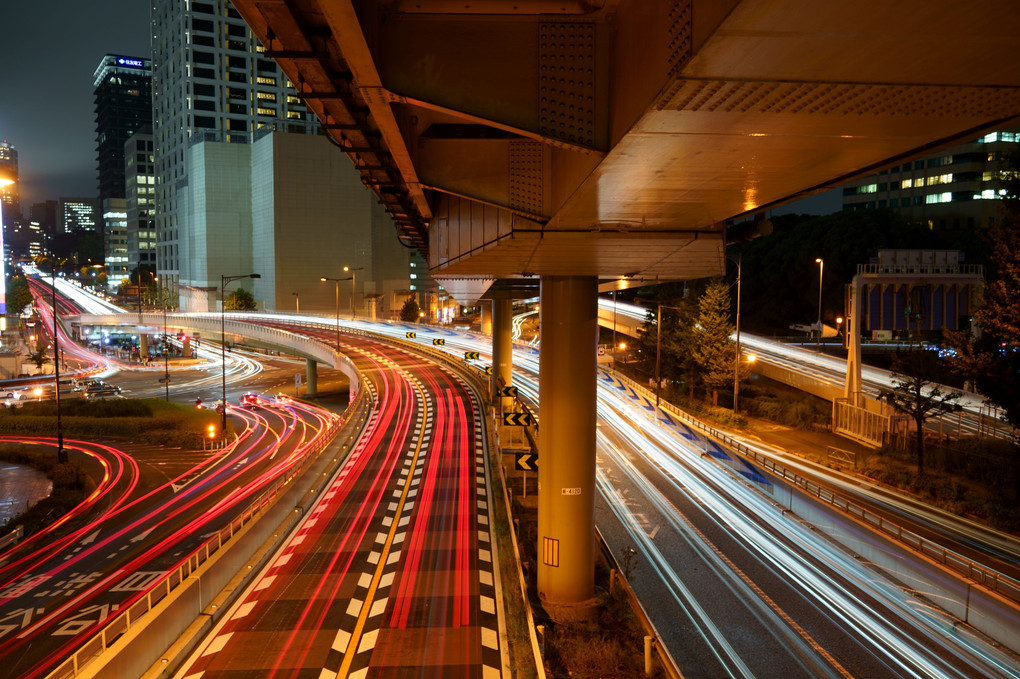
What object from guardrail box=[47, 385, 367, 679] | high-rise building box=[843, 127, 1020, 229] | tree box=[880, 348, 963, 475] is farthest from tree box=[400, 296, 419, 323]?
tree box=[880, 348, 963, 475]

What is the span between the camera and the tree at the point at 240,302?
4031 inches

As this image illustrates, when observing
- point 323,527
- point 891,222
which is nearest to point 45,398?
point 323,527

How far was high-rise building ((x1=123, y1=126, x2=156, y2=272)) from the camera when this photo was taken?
150 meters

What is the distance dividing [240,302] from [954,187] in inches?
4074

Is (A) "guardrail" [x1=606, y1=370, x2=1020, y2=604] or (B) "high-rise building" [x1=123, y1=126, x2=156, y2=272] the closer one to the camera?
(A) "guardrail" [x1=606, y1=370, x2=1020, y2=604]

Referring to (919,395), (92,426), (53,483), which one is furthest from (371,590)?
(92,426)

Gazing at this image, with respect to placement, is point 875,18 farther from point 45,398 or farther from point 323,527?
point 45,398

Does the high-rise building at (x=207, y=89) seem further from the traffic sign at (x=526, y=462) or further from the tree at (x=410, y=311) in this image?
the traffic sign at (x=526, y=462)

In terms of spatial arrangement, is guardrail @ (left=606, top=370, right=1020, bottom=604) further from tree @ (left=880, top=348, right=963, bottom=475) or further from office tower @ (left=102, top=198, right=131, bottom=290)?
office tower @ (left=102, top=198, right=131, bottom=290)

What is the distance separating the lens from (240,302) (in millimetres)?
102750

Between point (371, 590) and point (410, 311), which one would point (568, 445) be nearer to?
point (371, 590)

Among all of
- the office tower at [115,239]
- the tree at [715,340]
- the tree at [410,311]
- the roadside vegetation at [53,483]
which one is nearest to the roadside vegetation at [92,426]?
the roadside vegetation at [53,483]

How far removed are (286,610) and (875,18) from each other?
14.5m

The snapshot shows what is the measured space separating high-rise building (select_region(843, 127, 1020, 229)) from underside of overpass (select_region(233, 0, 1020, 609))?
7606cm
